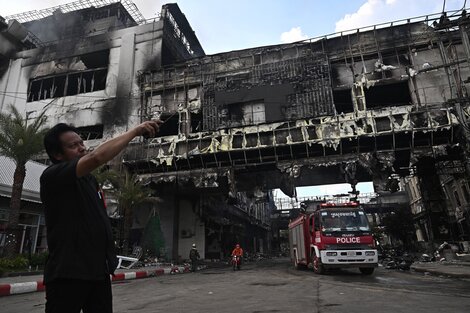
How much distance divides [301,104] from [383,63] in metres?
6.68

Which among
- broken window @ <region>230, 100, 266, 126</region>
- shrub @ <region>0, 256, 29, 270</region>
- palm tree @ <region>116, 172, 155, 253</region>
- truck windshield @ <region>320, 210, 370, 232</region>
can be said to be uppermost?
broken window @ <region>230, 100, 266, 126</region>

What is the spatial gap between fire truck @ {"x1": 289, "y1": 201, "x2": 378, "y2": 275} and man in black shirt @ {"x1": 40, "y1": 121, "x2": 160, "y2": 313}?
1155cm

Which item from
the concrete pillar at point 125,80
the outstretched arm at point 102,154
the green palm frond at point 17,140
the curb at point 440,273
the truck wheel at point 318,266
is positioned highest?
the concrete pillar at point 125,80

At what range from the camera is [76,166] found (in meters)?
2.13

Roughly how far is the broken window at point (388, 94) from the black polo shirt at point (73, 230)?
82.5ft

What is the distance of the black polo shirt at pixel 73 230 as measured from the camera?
2.14 m

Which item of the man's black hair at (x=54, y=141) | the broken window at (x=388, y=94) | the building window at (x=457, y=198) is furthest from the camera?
the building window at (x=457, y=198)

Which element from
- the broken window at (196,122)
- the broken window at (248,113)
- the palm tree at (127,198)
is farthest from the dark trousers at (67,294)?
the broken window at (196,122)

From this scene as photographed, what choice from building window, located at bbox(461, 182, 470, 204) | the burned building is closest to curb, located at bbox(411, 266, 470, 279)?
the burned building

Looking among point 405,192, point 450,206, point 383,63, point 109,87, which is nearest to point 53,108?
point 109,87

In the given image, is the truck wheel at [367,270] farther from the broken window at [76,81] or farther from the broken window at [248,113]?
the broken window at [76,81]

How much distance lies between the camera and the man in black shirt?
2104 millimetres

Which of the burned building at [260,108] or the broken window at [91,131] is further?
the broken window at [91,131]

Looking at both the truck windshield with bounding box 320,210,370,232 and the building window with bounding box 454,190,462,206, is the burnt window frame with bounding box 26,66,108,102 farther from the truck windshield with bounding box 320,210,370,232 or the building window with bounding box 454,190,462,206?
the building window with bounding box 454,190,462,206
